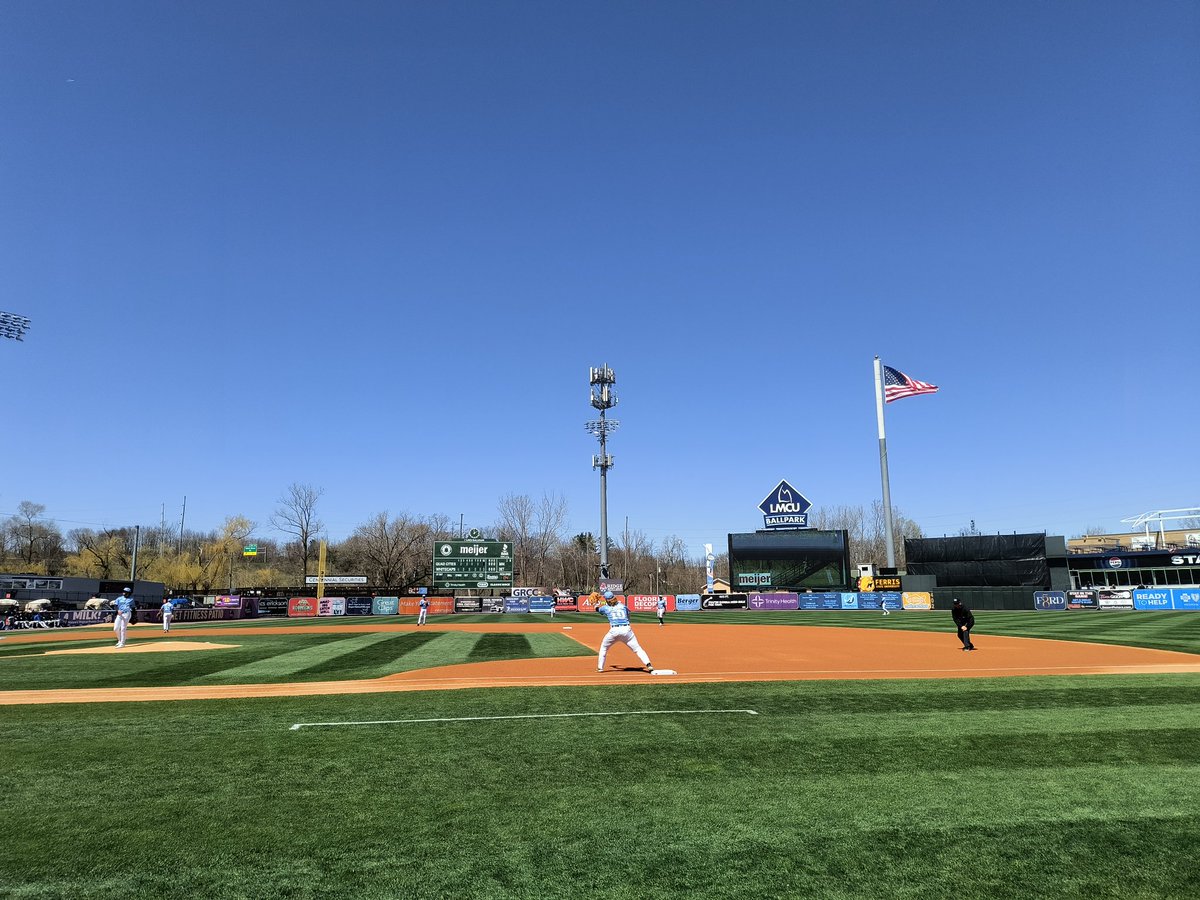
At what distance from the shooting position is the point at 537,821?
5.23 metres

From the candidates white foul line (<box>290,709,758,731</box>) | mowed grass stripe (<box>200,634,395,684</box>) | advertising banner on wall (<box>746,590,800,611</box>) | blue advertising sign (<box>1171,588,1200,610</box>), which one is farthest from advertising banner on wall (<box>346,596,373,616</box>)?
blue advertising sign (<box>1171,588,1200,610</box>)

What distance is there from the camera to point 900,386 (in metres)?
54.6

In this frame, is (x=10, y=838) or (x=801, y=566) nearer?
(x=10, y=838)

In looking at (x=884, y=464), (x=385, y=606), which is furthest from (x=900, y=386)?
(x=385, y=606)

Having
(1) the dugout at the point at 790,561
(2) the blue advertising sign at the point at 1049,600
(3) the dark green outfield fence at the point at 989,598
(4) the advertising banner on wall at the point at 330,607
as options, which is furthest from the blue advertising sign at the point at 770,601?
(4) the advertising banner on wall at the point at 330,607

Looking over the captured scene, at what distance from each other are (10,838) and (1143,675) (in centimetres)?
1710

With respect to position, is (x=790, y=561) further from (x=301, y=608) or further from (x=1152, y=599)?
(x=301, y=608)

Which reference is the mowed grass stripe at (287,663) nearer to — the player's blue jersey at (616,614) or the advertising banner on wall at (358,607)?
the player's blue jersey at (616,614)

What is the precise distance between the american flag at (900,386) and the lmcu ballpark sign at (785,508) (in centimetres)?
1659

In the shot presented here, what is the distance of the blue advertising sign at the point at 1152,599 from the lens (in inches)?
1817

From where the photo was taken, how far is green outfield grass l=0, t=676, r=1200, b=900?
423 centimetres

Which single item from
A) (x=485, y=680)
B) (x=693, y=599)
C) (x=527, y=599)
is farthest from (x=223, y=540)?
(x=485, y=680)

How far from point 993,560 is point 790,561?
23642 millimetres

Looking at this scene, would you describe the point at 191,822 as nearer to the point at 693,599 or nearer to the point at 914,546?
the point at 693,599
